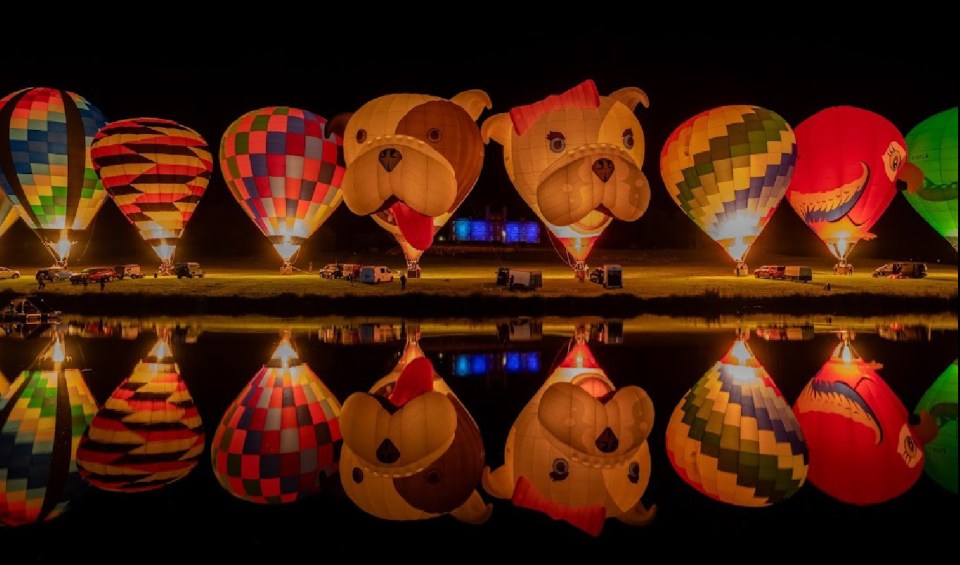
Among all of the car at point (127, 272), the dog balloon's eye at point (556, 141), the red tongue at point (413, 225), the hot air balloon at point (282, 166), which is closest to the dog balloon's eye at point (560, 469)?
the dog balloon's eye at point (556, 141)

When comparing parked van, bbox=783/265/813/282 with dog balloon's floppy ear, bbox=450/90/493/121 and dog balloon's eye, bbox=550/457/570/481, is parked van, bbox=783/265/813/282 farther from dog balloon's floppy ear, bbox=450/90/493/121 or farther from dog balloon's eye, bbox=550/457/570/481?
dog balloon's eye, bbox=550/457/570/481

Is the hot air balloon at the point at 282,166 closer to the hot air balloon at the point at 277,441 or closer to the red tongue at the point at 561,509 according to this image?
the hot air balloon at the point at 277,441

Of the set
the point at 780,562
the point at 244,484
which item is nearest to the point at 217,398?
the point at 244,484

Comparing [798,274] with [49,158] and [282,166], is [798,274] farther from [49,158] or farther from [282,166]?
[49,158]

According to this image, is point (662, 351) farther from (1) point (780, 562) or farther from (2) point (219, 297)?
(2) point (219, 297)

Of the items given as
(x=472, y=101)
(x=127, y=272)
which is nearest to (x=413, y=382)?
(x=472, y=101)

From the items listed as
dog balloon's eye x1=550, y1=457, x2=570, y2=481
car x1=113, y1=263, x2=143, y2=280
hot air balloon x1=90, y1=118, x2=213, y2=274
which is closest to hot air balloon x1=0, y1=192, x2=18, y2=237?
car x1=113, y1=263, x2=143, y2=280
